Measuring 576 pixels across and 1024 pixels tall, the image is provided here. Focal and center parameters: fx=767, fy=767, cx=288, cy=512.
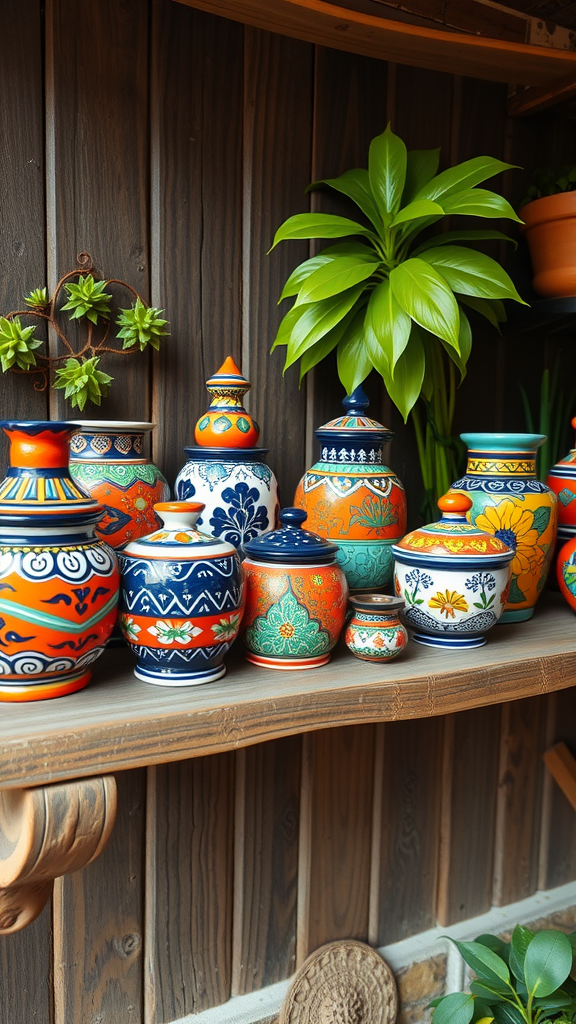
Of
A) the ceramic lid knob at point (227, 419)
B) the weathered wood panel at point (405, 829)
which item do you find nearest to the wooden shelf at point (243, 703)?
the ceramic lid knob at point (227, 419)

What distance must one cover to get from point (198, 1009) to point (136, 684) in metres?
0.76

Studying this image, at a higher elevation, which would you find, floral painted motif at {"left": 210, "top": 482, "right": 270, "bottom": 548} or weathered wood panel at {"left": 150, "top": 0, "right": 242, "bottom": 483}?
weathered wood panel at {"left": 150, "top": 0, "right": 242, "bottom": 483}

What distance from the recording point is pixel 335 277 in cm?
100

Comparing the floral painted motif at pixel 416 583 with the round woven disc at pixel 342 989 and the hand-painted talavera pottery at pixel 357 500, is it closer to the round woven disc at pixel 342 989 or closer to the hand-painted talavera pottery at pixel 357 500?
the hand-painted talavera pottery at pixel 357 500

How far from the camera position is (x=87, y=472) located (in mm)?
860

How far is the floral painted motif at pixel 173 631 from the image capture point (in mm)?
733

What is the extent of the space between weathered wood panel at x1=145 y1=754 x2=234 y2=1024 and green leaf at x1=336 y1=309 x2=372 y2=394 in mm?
605

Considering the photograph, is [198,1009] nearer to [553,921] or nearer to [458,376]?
[553,921]

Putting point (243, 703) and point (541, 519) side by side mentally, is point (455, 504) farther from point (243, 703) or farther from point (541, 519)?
point (243, 703)

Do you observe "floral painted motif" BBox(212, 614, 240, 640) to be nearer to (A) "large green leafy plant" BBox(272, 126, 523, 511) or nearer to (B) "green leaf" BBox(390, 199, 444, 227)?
(A) "large green leafy plant" BBox(272, 126, 523, 511)

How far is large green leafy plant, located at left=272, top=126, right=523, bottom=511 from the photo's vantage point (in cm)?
97

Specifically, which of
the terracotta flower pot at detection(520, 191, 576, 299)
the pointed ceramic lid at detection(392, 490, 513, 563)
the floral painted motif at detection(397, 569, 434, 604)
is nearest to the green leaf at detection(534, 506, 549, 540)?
the pointed ceramic lid at detection(392, 490, 513, 563)

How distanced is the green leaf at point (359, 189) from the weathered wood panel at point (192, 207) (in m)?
0.14

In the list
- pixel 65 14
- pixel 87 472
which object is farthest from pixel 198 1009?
pixel 65 14
